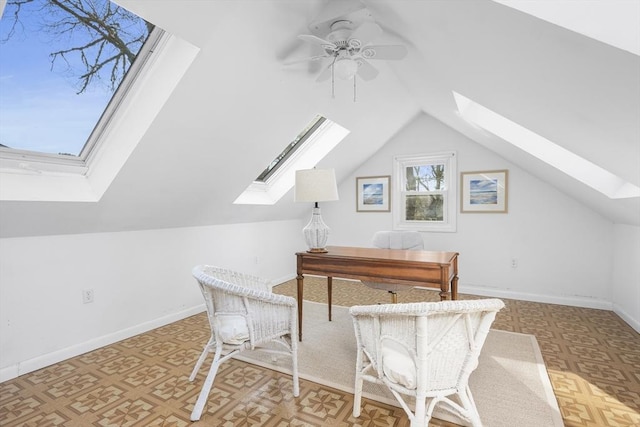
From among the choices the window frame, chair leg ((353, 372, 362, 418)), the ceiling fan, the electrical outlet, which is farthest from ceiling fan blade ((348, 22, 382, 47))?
the electrical outlet

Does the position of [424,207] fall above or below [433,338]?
above

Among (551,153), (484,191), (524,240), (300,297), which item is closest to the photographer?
(300,297)

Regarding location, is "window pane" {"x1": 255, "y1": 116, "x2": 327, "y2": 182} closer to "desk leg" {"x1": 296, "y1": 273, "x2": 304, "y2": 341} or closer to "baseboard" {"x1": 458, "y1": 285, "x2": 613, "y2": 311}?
"desk leg" {"x1": 296, "y1": 273, "x2": 304, "y2": 341}

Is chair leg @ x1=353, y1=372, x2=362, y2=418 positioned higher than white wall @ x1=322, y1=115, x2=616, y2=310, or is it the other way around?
white wall @ x1=322, y1=115, x2=616, y2=310

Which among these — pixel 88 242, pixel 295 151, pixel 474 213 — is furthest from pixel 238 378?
pixel 474 213

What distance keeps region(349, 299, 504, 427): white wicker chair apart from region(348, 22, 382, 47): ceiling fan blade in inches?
60.6

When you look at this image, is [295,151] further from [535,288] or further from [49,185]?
[535,288]

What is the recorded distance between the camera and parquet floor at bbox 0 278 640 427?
5.82ft

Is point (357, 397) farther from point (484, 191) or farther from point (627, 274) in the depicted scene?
point (484, 191)

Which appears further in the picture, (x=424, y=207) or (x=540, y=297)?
(x=424, y=207)

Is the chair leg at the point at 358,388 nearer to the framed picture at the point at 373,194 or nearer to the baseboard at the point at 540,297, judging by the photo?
the baseboard at the point at 540,297

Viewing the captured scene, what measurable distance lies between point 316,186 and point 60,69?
1823 mm

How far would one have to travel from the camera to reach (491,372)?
2266mm

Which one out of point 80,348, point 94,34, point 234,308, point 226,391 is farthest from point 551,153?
point 80,348
